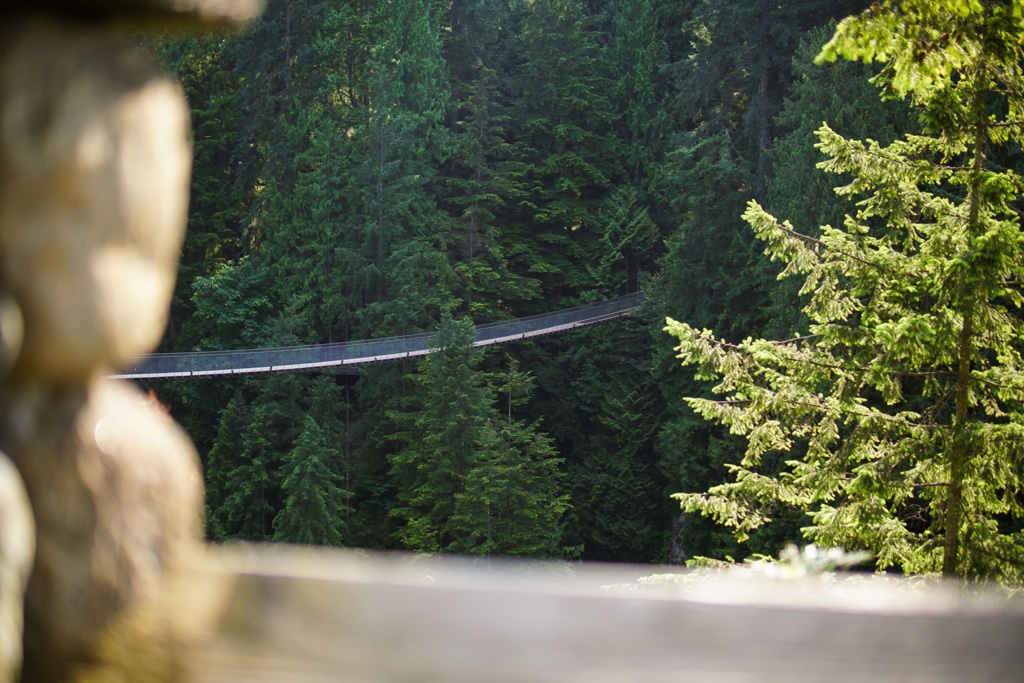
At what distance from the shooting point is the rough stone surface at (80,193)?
0.60m

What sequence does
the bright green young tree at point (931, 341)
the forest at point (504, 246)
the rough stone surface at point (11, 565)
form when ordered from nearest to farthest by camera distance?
1. the rough stone surface at point (11, 565)
2. the bright green young tree at point (931, 341)
3. the forest at point (504, 246)

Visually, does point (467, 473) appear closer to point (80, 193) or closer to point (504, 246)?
point (504, 246)

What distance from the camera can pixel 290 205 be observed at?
18422 mm

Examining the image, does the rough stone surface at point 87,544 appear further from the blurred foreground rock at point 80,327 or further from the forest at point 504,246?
the forest at point 504,246

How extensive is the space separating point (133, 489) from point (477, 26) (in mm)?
20447

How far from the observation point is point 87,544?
2.06 feet

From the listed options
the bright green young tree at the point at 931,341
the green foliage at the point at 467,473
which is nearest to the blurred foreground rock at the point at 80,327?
the bright green young tree at the point at 931,341

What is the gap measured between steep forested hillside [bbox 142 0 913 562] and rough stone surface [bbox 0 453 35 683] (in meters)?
12.0

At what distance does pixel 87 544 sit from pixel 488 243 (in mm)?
17904

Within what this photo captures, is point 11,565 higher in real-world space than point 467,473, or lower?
higher

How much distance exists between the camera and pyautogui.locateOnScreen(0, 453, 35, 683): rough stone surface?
0.57m

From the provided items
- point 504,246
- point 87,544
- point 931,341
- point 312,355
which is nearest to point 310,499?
point 312,355

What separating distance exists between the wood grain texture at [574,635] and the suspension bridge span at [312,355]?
11.7m

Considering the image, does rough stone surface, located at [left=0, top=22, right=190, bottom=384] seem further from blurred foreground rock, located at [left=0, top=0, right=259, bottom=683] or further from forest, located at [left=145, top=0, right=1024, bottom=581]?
forest, located at [left=145, top=0, right=1024, bottom=581]
